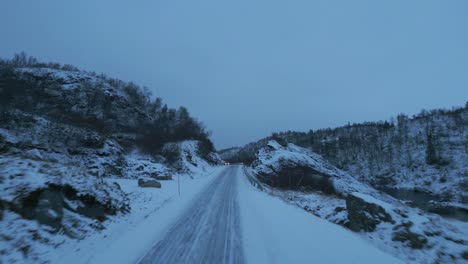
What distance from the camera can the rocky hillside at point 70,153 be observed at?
5.62m

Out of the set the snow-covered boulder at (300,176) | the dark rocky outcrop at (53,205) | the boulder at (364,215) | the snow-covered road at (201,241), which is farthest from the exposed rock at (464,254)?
the snow-covered boulder at (300,176)

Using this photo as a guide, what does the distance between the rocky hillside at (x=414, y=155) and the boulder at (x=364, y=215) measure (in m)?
41.6

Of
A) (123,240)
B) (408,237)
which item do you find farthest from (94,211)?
(408,237)

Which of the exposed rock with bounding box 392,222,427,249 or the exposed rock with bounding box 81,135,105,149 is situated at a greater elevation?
the exposed rock with bounding box 81,135,105,149

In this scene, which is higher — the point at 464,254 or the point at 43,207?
the point at 43,207

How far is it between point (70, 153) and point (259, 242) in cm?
3168

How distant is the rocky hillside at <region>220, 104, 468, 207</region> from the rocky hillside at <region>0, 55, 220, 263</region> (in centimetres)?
3738

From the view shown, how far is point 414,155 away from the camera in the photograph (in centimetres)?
7938

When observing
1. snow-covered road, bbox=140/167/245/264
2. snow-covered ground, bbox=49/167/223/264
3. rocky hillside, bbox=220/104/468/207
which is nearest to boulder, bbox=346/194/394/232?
snow-covered road, bbox=140/167/245/264

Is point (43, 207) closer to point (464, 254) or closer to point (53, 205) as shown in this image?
point (53, 205)

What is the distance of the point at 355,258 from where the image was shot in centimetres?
490

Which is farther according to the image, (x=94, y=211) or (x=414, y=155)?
(x=414, y=155)

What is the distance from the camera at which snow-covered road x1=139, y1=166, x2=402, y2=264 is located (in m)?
5.14

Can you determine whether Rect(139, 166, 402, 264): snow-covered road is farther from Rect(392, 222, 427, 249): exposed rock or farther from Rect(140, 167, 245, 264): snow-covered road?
Rect(392, 222, 427, 249): exposed rock
